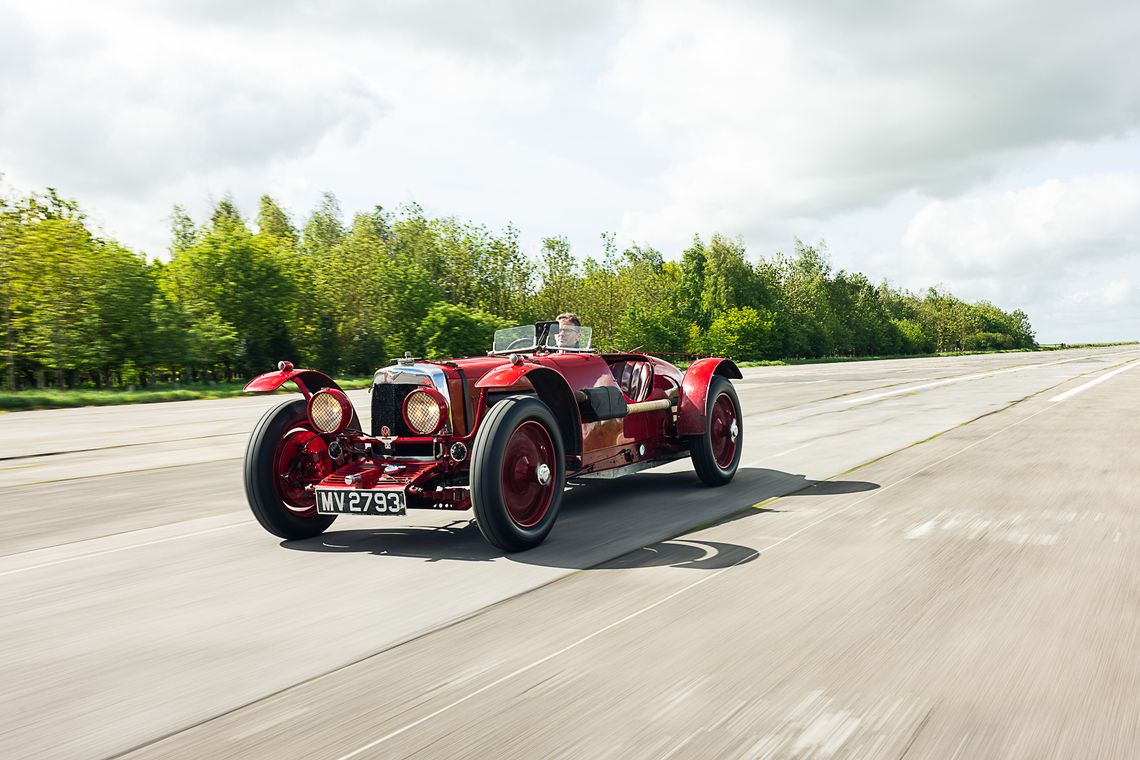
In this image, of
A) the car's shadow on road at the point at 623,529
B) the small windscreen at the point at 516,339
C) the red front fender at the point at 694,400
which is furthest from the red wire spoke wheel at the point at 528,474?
the red front fender at the point at 694,400

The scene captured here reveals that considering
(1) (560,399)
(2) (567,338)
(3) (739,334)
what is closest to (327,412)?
(1) (560,399)

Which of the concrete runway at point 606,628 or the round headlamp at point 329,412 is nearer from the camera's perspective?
the concrete runway at point 606,628

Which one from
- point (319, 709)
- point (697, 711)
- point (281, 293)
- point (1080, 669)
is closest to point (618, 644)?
point (697, 711)

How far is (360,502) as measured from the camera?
550 cm

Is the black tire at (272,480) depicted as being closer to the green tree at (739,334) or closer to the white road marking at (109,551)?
the white road marking at (109,551)

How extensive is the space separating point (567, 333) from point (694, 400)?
1.51 meters

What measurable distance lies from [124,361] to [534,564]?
42.5m

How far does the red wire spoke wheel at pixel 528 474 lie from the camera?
5547mm

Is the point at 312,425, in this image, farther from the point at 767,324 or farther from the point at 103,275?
the point at 767,324

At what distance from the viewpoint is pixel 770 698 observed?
10.1 feet

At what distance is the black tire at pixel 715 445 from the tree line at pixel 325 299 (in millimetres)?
6207

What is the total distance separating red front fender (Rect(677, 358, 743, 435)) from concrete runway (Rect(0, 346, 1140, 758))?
0.69 m

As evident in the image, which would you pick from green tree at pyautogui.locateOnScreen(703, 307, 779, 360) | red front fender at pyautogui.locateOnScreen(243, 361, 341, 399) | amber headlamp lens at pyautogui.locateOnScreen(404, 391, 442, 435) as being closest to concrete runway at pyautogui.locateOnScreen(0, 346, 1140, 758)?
amber headlamp lens at pyautogui.locateOnScreen(404, 391, 442, 435)

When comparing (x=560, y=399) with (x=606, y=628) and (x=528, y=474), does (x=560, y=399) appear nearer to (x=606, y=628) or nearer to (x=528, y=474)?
(x=528, y=474)
